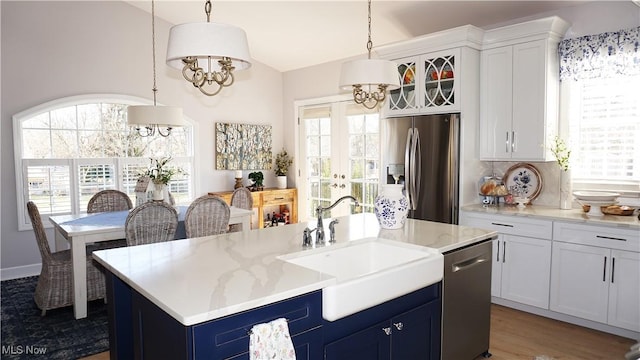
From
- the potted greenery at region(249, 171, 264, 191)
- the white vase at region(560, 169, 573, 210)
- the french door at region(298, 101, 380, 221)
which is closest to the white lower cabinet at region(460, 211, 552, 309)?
the white vase at region(560, 169, 573, 210)

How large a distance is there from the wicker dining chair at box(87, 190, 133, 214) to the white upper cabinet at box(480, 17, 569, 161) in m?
3.72

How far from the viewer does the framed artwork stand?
6234mm

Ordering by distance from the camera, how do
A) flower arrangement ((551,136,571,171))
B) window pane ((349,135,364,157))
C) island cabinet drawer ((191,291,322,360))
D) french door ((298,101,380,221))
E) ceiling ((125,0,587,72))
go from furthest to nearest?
1. window pane ((349,135,364,157))
2. french door ((298,101,380,221))
3. ceiling ((125,0,587,72))
4. flower arrangement ((551,136,571,171))
5. island cabinet drawer ((191,291,322,360))

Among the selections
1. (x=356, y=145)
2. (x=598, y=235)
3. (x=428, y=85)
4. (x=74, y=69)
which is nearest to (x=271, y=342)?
(x=598, y=235)

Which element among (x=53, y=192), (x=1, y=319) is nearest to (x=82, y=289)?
(x=1, y=319)

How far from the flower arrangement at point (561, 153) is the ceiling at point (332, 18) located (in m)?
1.22

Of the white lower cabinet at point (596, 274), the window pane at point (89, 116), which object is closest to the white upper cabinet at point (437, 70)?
the white lower cabinet at point (596, 274)

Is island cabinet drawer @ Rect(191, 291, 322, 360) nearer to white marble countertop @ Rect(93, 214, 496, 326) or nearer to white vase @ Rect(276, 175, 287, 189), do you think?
white marble countertop @ Rect(93, 214, 496, 326)

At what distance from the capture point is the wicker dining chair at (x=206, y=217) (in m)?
3.75

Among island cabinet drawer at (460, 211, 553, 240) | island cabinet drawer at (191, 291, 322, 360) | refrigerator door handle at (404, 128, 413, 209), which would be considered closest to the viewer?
island cabinet drawer at (191, 291, 322, 360)

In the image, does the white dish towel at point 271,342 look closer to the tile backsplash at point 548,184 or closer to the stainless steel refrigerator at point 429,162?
the stainless steel refrigerator at point 429,162

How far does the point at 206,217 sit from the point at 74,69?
2.72 metres

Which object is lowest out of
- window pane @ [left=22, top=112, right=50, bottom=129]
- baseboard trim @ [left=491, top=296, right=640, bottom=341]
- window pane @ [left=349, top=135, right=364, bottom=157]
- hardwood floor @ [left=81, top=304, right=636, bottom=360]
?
hardwood floor @ [left=81, top=304, right=636, bottom=360]

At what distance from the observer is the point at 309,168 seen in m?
6.56
